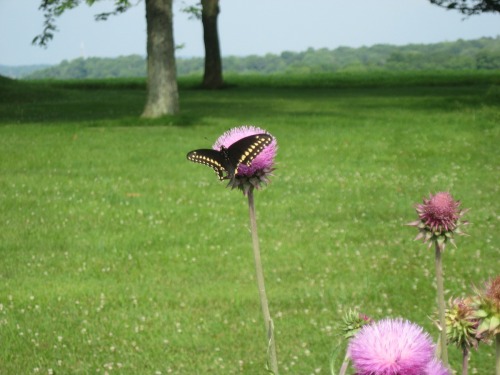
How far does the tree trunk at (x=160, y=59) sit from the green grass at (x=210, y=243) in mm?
1121

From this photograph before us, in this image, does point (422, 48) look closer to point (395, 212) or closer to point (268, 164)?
point (395, 212)

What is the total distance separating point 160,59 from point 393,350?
2110 centimetres

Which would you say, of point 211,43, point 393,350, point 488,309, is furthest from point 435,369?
point 211,43

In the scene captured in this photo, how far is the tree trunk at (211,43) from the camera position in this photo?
36906 millimetres

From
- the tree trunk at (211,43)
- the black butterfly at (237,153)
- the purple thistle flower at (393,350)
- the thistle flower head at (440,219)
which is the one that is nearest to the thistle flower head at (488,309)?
the purple thistle flower at (393,350)

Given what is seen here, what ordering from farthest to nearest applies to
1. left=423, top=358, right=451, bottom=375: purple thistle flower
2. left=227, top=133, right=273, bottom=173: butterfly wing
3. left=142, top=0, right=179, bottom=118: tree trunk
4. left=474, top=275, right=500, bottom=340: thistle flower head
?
left=142, top=0, right=179, bottom=118: tree trunk → left=227, top=133, right=273, bottom=173: butterfly wing → left=474, top=275, right=500, bottom=340: thistle flower head → left=423, top=358, right=451, bottom=375: purple thistle flower

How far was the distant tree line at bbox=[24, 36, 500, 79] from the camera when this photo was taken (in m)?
99.9

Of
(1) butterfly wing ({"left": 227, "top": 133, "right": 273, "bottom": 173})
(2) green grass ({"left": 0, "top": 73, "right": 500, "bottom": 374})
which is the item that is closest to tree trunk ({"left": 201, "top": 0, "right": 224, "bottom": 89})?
(2) green grass ({"left": 0, "top": 73, "right": 500, "bottom": 374})

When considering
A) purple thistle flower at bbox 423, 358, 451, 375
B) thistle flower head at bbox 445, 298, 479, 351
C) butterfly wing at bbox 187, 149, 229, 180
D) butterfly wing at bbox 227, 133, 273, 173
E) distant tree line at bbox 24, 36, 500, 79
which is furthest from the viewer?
distant tree line at bbox 24, 36, 500, 79

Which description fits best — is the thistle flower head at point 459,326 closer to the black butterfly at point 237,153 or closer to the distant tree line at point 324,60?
the black butterfly at point 237,153

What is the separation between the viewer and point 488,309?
6.27 feet

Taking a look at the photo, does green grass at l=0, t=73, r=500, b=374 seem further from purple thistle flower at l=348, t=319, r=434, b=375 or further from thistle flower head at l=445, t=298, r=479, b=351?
purple thistle flower at l=348, t=319, r=434, b=375

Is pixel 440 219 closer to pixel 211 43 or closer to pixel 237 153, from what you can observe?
pixel 237 153

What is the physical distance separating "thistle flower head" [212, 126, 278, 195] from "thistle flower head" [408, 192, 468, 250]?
51cm
